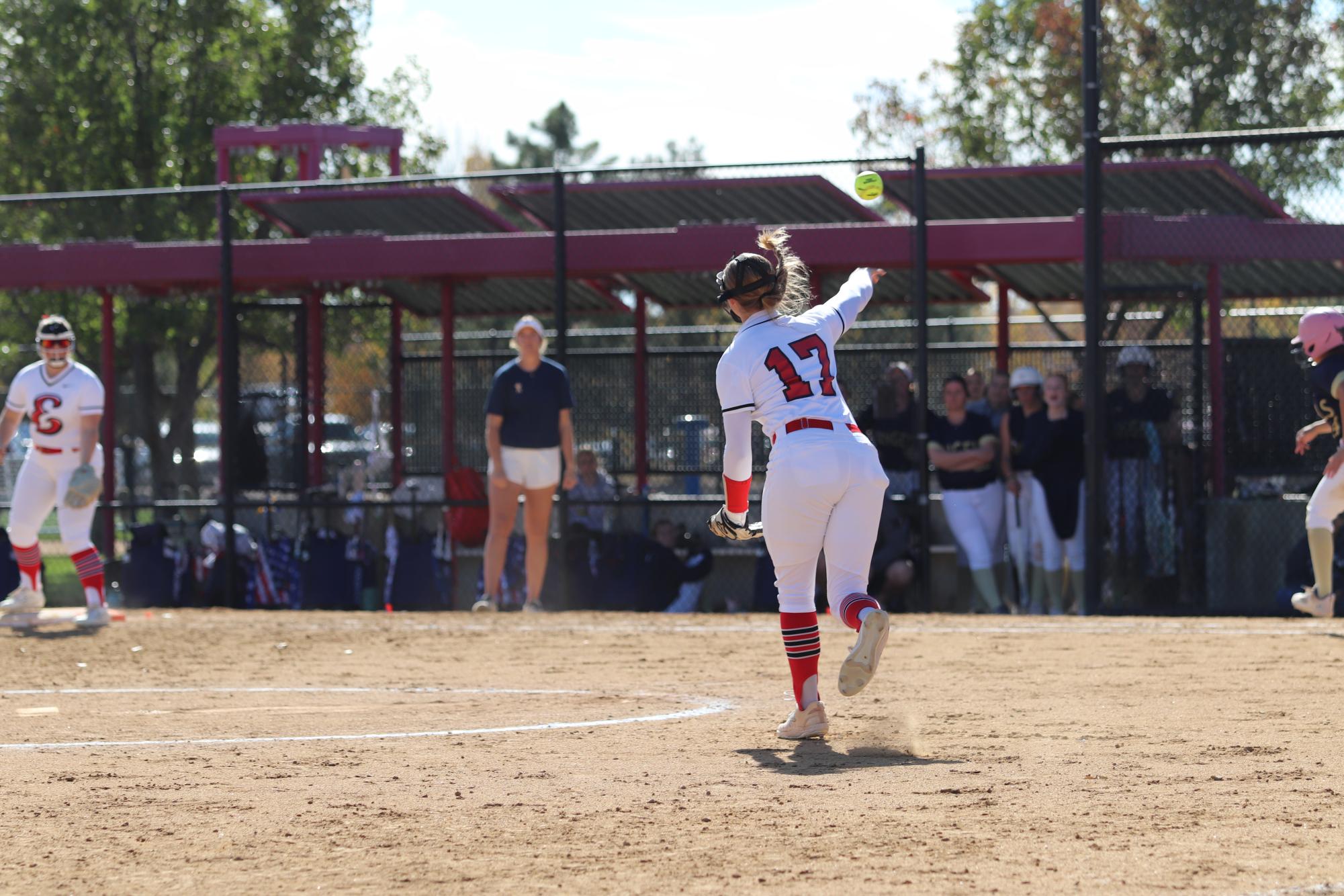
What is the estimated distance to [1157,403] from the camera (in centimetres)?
1185

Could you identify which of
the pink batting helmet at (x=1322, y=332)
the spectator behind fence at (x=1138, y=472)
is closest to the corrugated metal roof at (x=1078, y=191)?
the spectator behind fence at (x=1138, y=472)

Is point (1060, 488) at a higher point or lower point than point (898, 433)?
lower

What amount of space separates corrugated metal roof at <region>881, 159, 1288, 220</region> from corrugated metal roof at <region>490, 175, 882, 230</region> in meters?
0.60

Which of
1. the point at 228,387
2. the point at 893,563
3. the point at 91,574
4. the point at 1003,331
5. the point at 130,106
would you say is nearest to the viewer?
the point at 91,574

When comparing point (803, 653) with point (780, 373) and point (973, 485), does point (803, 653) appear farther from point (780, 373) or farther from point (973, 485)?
point (973, 485)

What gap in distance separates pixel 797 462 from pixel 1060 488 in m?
5.94

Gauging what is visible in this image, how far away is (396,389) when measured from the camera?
16.4 meters

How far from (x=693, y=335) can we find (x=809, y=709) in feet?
41.8

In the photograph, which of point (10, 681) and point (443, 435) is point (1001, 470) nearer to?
point (443, 435)

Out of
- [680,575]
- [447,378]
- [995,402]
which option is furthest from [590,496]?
[995,402]

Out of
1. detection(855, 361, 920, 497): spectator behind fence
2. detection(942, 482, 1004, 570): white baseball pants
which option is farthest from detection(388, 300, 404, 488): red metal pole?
detection(942, 482, 1004, 570): white baseball pants

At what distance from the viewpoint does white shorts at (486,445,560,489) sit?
465 inches

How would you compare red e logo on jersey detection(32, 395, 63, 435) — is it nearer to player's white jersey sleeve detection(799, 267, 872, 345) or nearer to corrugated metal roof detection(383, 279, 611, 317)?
corrugated metal roof detection(383, 279, 611, 317)

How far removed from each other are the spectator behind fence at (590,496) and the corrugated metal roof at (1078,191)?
124 inches
